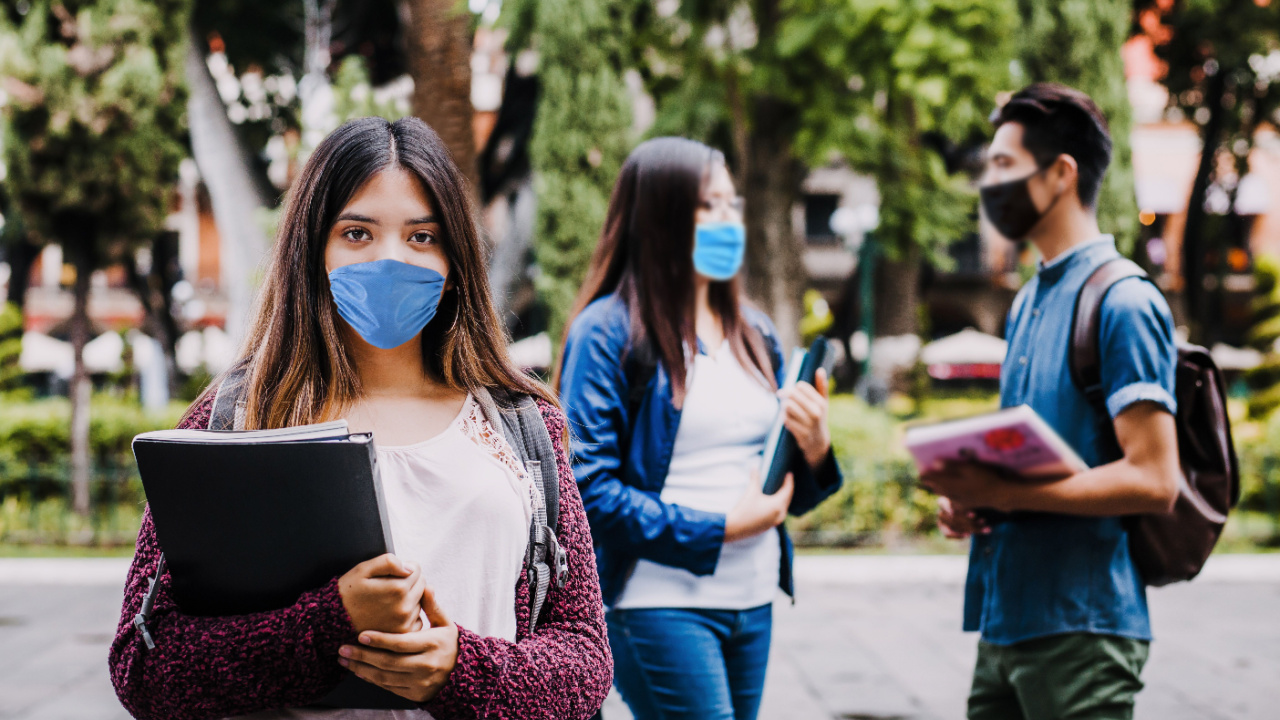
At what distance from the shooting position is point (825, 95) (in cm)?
870

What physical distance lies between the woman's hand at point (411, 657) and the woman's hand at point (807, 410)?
3.89 feet

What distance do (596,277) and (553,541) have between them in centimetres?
117

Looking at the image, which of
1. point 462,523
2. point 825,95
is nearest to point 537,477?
point 462,523

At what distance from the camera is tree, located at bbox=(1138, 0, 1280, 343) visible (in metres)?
14.3

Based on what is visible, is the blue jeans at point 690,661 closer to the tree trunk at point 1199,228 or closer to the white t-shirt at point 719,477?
the white t-shirt at point 719,477

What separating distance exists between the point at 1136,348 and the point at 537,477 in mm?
1261

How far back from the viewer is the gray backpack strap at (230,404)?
1.45 m

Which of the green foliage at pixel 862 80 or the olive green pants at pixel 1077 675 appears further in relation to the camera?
the green foliage at pixel 862 80

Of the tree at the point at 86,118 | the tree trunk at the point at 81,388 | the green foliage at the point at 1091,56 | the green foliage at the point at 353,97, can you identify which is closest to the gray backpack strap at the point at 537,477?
the green foliage at the point at 353,97

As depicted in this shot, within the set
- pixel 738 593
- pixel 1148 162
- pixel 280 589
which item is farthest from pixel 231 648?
pixel 1148 162

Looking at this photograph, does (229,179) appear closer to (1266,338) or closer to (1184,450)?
(1184,450)

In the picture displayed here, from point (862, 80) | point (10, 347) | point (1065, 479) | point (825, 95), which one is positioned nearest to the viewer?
point (1065, 479)

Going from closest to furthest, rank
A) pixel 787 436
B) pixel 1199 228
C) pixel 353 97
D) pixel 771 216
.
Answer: pixel 787 436, pixel 353 97, pixel 771 216, pixel 1199 228

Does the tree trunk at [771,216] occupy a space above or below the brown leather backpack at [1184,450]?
above
